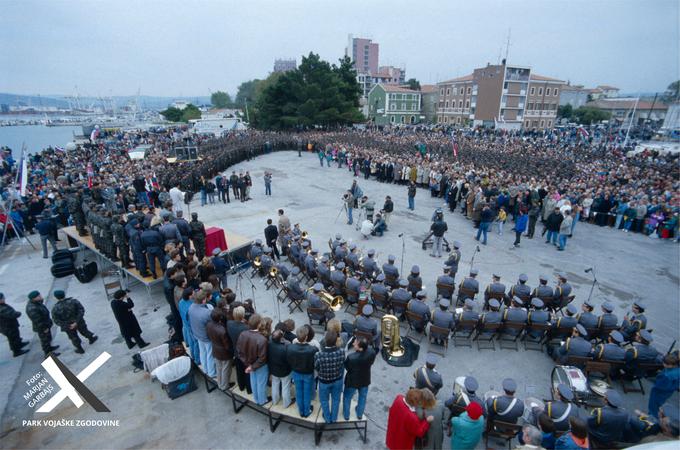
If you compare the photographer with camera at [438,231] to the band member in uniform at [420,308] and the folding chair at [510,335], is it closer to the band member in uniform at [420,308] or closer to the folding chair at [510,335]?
the folding chair at [510,335]

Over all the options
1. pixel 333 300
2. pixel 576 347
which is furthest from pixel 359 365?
pixel 576 347

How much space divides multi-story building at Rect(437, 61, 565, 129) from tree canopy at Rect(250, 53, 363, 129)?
2950 centimetres

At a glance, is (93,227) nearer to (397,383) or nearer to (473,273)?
(397,383)

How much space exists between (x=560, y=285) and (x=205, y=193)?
16663mm

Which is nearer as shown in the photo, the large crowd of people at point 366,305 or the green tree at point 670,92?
the large crowd of people at point 366,305

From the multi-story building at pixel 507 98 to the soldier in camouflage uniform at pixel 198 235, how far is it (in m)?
60.6

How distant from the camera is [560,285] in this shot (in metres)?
7.89

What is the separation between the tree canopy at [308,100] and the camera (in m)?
46.2

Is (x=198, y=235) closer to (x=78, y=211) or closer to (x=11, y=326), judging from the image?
(x=11, y=326)

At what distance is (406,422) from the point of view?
396 cm

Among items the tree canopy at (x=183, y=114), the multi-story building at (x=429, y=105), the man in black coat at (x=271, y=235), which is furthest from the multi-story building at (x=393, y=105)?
the man in black coat at (x=271, y=235)

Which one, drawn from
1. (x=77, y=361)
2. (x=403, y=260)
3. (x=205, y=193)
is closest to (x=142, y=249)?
(x=77, y=361)

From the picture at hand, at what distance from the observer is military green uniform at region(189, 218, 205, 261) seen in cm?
963

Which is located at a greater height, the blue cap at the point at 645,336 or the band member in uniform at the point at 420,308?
the blue cap at the point at 645,336
